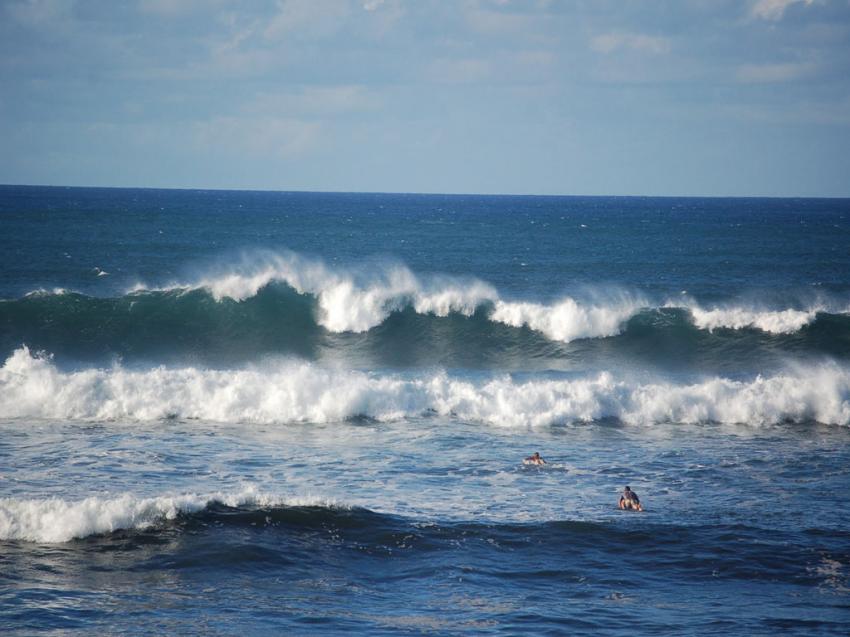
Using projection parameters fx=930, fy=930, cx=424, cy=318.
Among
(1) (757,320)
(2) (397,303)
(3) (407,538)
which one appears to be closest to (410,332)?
(2) (397,303)

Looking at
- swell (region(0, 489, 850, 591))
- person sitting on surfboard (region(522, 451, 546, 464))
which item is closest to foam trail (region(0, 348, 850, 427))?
person sitting on surfboard (region(522, 451, 546, 464))

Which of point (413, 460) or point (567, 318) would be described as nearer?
point (413, 460)

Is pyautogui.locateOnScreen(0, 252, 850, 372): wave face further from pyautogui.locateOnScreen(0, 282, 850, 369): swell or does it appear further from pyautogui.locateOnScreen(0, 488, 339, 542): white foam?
pyautogui.locateOnScreen(0, 488, 339, 542): white foam

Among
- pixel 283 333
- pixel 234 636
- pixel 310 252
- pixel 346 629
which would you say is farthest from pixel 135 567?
pixel 310 252

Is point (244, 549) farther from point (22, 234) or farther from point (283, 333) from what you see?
point (22, 234)

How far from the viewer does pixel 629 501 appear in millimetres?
14742

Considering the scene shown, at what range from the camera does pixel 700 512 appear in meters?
14.7

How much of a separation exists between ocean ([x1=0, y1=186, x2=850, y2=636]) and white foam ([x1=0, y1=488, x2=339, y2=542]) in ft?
0.11

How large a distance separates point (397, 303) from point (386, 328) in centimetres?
161

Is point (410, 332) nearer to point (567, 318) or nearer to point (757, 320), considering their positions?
point (567, 318)

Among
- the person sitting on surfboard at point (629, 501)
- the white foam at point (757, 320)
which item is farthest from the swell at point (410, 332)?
the person sitting on surfboard at point (629, 501)

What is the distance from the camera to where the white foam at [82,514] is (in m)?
13.2

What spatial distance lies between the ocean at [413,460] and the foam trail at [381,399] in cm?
6

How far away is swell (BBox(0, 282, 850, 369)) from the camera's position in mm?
27156
